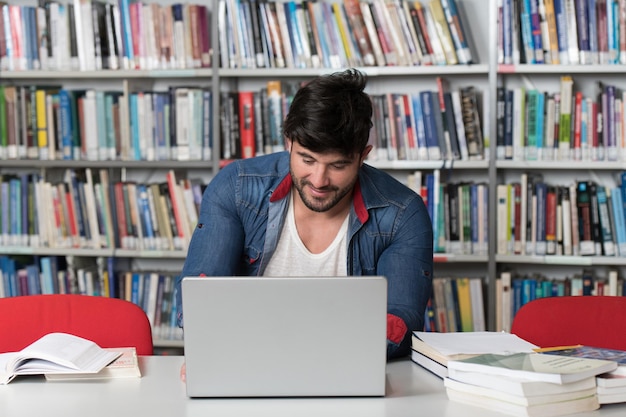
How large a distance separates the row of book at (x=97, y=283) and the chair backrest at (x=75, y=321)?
1.53m

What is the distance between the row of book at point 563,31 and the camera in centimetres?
311

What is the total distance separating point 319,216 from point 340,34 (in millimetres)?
1366

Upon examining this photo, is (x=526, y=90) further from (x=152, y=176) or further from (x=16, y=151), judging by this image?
(x=16, y=151)

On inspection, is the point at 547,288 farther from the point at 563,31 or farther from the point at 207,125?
the point at 207,125

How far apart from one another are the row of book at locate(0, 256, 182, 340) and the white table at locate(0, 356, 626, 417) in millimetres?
1915

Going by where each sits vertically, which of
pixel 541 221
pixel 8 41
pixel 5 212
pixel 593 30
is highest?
pixel 8 41

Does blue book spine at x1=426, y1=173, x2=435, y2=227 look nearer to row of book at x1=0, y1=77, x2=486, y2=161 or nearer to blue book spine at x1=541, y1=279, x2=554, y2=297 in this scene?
row of book at x1=0, y1=77, x2=486, y2=161

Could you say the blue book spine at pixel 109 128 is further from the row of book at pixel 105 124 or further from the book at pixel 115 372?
the book at pixel 115 372

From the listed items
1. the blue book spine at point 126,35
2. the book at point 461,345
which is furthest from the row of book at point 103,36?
the book at point 461,345

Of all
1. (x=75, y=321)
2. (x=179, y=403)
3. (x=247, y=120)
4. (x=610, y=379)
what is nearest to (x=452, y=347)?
(x=610, y=379)

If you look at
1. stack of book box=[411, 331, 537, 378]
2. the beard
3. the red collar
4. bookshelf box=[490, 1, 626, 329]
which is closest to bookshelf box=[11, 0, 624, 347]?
bookshelf box=[490, 1, 626, 329]

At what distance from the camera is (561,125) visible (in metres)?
3.15

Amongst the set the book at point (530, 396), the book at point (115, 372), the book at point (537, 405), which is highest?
the book at point (115, 372)

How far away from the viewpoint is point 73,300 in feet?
6.33
